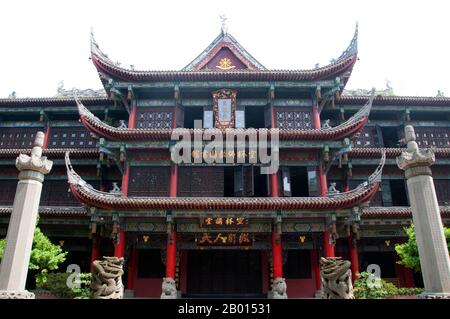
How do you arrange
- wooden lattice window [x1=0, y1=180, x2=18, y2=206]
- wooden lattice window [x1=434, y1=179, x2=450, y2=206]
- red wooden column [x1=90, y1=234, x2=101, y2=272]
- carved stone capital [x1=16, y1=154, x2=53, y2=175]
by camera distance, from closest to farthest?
carved stone capital [x1=16, y1=154, x2=53, y2=175] < red wooden column [x1=90, y1=234, x2=101, y2=272] < wooden lattice window [x1=434, y1=179, x2=450, y2=206] < wooden lattice window [x1=0, y1=180, x2=18, y2=206]

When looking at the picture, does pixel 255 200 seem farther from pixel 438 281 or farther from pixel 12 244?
pixel 12 244

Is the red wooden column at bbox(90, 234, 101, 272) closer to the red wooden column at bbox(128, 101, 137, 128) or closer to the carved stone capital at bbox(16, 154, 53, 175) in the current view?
the red wooden column at bbox(128, 101, 137, 128)

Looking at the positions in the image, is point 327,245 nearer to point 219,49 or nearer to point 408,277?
point 408,277

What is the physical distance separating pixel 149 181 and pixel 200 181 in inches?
96.4

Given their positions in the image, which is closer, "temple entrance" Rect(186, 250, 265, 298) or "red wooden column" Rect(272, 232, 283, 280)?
"red wooden column" Rect(272, 232, 283, 280)

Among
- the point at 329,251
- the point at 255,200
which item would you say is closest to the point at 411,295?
the point at 329,251

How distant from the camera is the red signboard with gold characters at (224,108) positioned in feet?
57.0

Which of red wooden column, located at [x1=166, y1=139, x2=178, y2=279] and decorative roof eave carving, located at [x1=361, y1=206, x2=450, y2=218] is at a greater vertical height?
decorative roof eave carving, located at [x1=361, y1=206, x2=450, y2=218]

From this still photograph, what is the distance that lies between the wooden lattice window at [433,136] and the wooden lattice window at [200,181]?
468 inches

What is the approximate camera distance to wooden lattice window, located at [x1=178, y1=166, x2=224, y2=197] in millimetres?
16184

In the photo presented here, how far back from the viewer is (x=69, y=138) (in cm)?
2027

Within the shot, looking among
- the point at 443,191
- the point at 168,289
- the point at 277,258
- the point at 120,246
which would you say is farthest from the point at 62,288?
the point at 443,191

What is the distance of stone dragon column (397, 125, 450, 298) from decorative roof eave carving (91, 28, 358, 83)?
8.23 m

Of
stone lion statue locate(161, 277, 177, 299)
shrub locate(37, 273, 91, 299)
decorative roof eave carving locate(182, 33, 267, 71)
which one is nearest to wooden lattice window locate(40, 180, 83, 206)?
shrub locate(37, 273, 91, 299)
